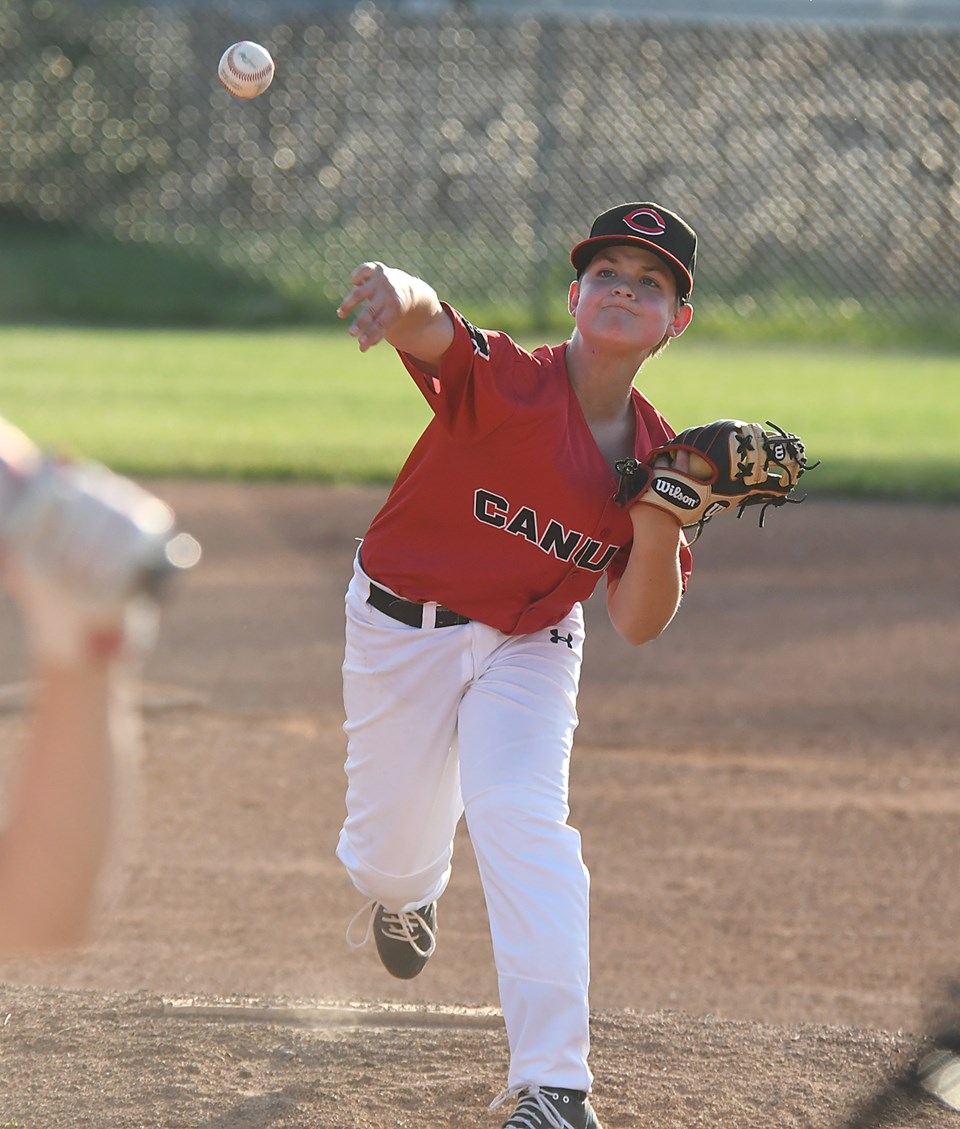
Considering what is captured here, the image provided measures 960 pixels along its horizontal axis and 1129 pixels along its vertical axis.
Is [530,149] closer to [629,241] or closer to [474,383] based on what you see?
[629,241]

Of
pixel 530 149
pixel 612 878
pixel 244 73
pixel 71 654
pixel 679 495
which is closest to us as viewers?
pixel 71 654

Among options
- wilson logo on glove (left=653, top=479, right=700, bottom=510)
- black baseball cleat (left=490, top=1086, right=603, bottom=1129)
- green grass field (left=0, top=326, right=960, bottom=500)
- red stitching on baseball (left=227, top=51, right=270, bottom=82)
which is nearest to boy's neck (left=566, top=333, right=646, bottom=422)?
wilson logo on glove (left=653, top=479, right=700, bottom=510)

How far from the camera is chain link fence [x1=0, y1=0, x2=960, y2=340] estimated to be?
15820mm

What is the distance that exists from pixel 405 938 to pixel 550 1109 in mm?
966

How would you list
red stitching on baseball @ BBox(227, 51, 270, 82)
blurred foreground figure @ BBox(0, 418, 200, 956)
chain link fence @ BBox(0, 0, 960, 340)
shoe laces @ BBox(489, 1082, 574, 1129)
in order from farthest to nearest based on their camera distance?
chain link fence @ BBox(0, 0, 960, 340)
red stitching on baseball @ BBox(227, 51, 270, 82)
shoe laces @ BBox(489, 1082, 574, 1129)
blurred foreground figure @ BBox(0, 418, 200, 956)

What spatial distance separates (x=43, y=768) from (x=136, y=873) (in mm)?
2985

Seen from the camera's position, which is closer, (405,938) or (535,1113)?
(535,1113)

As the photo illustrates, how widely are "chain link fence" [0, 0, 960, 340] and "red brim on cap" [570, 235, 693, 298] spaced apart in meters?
12.1

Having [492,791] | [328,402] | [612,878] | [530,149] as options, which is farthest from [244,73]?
[530,149]

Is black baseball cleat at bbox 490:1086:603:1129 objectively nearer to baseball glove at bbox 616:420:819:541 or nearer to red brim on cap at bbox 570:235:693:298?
baseball glove at bbox 616:420:819:541

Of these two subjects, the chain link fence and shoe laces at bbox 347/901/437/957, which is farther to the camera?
the chain link fence

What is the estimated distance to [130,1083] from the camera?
10.4 ft

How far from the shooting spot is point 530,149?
1616cm

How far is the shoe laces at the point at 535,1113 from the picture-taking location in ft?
8.99
